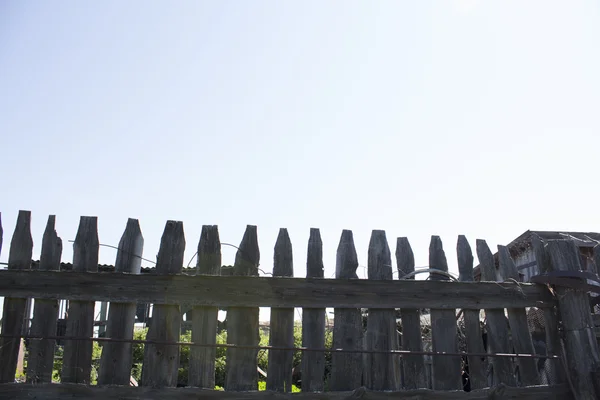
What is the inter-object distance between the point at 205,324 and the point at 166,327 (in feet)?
0.90

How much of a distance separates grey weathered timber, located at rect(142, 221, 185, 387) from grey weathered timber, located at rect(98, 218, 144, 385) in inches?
5.5

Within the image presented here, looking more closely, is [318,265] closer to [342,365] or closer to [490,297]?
[342,365]

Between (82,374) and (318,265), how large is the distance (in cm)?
182

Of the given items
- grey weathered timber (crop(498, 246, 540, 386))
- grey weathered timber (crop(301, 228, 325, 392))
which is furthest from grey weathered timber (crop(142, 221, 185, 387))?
grey weathered timber (crop(498, 246, 540, 386))

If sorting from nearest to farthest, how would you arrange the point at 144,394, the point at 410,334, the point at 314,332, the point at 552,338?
the point at 144,394
the point at 314,332
the point at 410,334
the point at 552,338

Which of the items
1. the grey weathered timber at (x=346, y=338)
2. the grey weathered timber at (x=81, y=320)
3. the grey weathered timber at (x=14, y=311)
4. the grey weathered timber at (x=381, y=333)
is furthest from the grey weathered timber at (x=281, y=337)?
the grey weathered timber at (x=14, y=311)

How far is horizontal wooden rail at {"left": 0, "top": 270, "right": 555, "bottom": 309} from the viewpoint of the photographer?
3564mm

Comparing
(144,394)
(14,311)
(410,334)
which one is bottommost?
(144,394)

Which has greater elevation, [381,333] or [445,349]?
[381,333]

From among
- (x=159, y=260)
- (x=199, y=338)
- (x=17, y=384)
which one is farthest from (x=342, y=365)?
(x=17, y=384)

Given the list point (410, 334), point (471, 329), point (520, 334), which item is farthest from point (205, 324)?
point (520, 334)

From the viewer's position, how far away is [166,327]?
11.9 feet

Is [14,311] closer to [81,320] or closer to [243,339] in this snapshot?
[81,320]

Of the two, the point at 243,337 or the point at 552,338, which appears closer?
the point at 243,337
